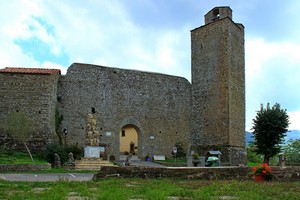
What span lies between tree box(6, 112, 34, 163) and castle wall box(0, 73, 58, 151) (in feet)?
3.85

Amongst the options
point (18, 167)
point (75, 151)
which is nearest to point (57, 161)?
point (18, 167)

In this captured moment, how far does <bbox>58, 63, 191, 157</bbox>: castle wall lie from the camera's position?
88.8 ft

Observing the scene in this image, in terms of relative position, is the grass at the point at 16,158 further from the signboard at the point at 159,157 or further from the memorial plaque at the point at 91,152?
the signboard at the point at 159,157

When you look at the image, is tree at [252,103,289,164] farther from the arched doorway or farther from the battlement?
the arched doorway

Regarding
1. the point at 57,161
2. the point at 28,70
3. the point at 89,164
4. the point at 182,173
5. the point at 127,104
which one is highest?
the point at 28,70

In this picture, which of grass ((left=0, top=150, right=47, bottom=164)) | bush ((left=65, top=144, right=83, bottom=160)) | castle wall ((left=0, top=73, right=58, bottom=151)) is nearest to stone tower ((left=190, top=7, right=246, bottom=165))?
bush ((left=65, top=144, right=83, bottom=160))

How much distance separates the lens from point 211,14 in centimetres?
2872

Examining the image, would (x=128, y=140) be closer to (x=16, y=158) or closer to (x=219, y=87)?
(x=219, y=87)

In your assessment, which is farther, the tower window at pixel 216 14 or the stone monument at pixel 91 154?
the tower window at pixel 216 14

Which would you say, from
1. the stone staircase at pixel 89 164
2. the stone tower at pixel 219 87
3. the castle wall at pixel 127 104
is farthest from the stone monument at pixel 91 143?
the stone tower at pixel 219 87

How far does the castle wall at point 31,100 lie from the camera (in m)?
22.8

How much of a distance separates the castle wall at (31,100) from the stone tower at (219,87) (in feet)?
37.5

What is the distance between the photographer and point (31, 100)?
23.2 m

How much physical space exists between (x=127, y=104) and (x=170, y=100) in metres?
3.95
